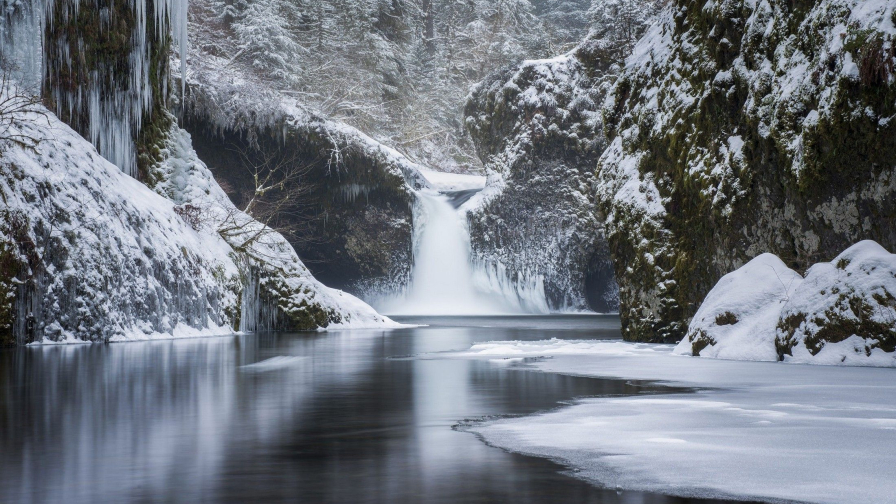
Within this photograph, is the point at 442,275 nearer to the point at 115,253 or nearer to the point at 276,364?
the point at 115,253

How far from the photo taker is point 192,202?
17.9 m

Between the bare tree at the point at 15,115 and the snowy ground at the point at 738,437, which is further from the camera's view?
the bare tree at the point at 15,115

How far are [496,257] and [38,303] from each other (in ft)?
77.2

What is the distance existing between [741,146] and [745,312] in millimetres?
2407

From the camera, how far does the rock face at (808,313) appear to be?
330 inches

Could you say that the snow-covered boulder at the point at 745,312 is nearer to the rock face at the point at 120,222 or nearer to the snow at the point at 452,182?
the rock face at the point at 120,222

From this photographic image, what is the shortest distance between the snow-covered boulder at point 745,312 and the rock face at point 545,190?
73.8ft

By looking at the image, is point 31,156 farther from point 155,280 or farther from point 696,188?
point 696,188

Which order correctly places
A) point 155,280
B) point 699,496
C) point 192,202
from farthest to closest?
point 192,202 → point 155,280 → point 699,496

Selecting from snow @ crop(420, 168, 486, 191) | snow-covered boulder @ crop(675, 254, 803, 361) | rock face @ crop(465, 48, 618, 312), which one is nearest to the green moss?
snow-covered boulder @ crop(675, 254, 803, 361)

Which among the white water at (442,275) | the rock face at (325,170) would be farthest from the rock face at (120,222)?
the white water at (442,275)

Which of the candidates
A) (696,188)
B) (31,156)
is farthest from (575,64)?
(31,156)

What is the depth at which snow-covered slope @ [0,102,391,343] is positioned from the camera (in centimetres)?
1170

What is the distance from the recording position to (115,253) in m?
13.0
